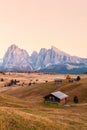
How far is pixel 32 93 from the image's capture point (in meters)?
156

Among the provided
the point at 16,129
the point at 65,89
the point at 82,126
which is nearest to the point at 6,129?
the point at 16,129

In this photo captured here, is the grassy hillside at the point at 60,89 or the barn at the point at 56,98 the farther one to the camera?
the grassy hillside at the point at 60,89

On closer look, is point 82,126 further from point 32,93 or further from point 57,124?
point 32,93

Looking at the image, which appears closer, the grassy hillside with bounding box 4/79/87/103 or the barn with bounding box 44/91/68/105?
the barn with bounding box 44/91/68/105

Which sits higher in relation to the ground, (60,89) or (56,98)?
(60,89)

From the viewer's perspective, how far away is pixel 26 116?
4697 cm

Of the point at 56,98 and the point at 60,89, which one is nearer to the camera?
the point at 56,98

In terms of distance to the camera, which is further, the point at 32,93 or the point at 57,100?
the point at 32,93

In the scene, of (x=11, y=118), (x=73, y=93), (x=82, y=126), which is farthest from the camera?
(x=73, y=93)

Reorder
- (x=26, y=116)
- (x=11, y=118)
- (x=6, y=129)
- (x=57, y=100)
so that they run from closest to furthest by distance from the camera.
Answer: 1. (x=6, y=129)
2. (x=11, y=118)
3. (x=26, y=116)
4. (x=57, y=100)

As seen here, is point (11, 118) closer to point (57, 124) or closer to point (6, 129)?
point (6, 129)

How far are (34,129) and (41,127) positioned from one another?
158cm

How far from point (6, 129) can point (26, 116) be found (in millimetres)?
6502

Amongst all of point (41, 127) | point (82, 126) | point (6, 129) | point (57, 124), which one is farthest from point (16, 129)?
point (82, 126)
